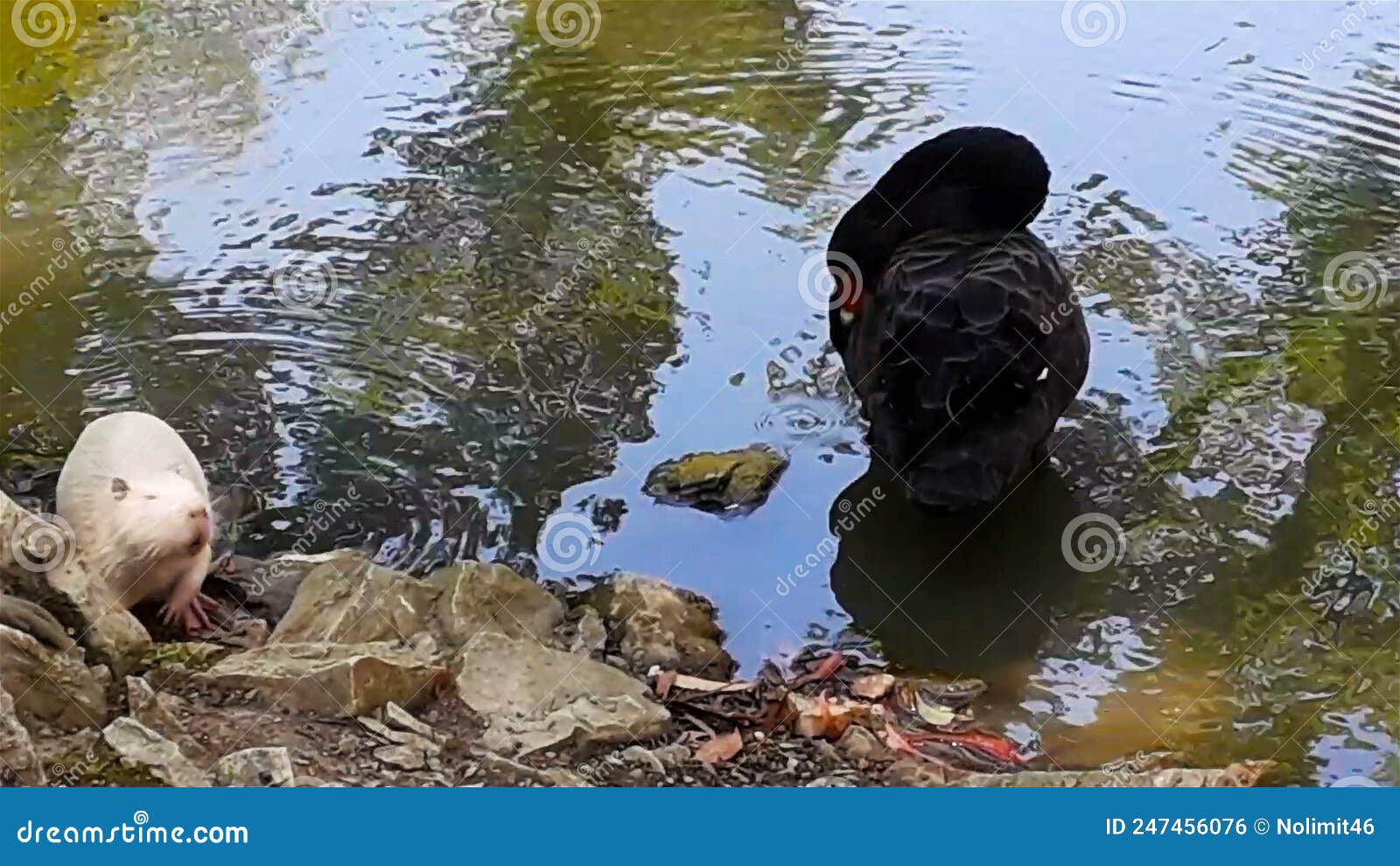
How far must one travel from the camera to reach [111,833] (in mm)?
2689

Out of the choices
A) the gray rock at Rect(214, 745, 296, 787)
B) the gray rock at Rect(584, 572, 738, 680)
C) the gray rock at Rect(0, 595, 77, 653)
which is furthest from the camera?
the gray rock at Rect(584, 572, 738, 680)

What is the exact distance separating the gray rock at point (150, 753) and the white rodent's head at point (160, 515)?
0.54 metres

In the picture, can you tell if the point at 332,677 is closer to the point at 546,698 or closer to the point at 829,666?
the point at 546,698

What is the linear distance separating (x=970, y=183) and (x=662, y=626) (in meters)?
1.86

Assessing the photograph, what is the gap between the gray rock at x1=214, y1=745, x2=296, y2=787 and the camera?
299cm

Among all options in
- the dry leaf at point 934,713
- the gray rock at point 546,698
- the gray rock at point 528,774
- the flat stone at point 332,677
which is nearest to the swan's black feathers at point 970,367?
the dry leaf at point 934,713

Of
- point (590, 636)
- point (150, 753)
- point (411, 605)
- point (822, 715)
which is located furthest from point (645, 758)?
point (150, 753)

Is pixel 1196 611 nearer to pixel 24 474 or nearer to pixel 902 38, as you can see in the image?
pixel 24 474

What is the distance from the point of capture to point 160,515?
357 centimetres

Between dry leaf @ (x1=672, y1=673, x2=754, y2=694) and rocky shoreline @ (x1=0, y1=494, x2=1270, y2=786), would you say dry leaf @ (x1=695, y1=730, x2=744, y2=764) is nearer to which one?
rocky shoreline @ (x1=0, y1=494, x2=1270, y2=786)

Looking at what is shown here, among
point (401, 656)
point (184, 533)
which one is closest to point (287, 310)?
point (184, 533)

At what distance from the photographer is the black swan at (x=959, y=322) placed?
4.06 meters

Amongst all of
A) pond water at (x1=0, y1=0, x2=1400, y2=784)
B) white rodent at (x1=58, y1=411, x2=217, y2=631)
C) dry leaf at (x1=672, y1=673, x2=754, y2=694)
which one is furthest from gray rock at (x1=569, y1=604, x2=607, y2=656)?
white rodent at (x1=58, y1=411, x2=217, y2=631)

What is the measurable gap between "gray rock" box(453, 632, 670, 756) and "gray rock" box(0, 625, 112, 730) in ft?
2.64
